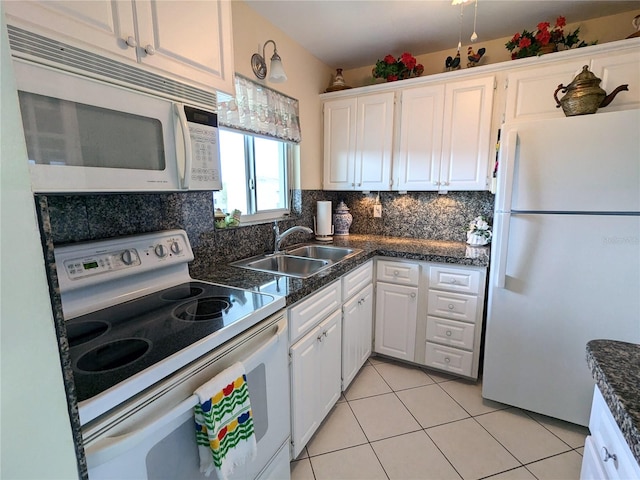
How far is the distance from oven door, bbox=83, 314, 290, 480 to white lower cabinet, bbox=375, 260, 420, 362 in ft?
3.82

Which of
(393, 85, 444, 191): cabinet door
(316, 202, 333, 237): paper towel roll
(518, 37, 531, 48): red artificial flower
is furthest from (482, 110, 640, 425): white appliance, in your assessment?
(316, 202, 333, 237): paper towel roll

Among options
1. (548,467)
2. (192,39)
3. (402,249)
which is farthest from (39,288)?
(548,467)

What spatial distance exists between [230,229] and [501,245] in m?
1.55

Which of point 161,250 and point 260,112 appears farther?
point 260,112

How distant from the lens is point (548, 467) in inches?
57.7

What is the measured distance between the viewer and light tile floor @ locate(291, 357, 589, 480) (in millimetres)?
1452

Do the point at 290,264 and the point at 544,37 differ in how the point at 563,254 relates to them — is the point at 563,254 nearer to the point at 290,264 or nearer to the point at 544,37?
the point at 544,37

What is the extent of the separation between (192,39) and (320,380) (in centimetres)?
163

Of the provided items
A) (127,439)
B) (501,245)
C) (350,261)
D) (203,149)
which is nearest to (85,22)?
(203,149)

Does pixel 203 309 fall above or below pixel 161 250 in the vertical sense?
below

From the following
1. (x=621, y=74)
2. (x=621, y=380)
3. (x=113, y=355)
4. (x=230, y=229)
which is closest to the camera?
(x=621, y=380)

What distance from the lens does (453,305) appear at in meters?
2.02

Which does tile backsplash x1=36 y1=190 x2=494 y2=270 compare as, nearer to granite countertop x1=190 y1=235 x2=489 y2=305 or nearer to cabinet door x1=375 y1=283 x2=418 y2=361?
granite countertop x1=190 y1=235 x2=489 y2=305

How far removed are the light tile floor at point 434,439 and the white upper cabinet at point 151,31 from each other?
1.85m
